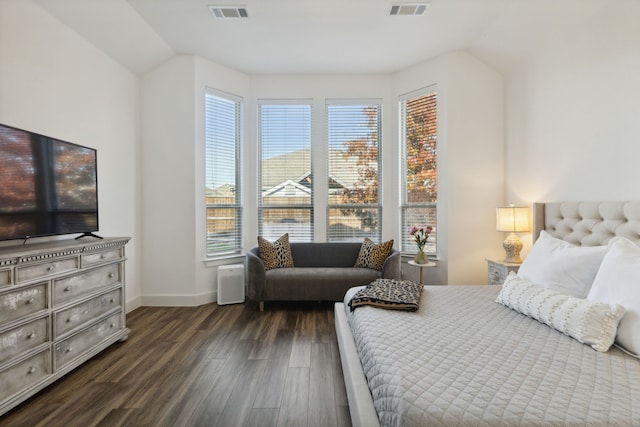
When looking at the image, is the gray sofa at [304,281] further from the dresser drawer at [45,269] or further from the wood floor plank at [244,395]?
the dresser drawer at [45,269]

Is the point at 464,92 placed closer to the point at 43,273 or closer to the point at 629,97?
the point at 629,97

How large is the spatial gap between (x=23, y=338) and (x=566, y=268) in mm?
3562

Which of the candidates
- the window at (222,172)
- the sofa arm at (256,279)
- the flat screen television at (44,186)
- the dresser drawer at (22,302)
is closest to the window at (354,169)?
the sofa arm at (256,279)

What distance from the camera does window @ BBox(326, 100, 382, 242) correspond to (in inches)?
176

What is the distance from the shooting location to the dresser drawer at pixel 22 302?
1757 millimetres

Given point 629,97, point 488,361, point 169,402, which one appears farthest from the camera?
point 629,97

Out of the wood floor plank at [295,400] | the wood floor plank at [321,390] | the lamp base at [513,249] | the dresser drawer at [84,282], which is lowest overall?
the wood floor plank at [295,400]

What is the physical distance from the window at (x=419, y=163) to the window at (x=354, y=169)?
388mm

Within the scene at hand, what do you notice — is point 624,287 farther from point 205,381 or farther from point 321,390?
point 205,381

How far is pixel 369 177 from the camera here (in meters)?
4.48

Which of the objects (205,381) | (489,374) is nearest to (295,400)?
(205,381)

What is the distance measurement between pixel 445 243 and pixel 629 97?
7.16ft

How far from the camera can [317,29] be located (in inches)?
130

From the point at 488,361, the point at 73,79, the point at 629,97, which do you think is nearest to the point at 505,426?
the point at 488,361
